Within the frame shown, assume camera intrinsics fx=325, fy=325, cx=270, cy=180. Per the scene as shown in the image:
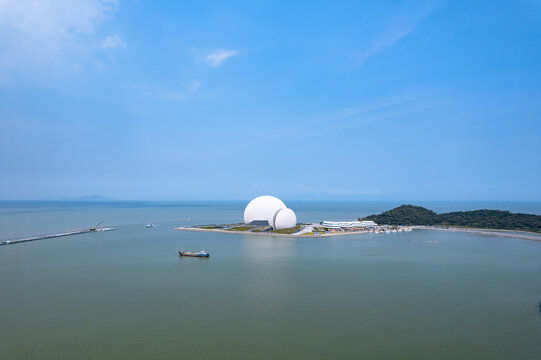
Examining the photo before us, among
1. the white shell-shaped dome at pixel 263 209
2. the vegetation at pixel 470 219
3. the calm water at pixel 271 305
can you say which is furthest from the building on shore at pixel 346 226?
the calm water at pixel 271 305

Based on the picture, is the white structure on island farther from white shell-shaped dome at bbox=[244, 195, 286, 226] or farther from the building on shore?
the building on shore

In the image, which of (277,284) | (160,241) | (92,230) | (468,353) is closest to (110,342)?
(277,284)

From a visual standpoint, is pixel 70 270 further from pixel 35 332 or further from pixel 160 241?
pixel 160 241

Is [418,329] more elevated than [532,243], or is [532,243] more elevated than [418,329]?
[532,243]

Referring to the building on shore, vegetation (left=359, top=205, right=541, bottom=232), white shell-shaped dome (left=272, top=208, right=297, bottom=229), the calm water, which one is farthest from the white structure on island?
vegetation (left=359, top=205, right=541, bottom=232)

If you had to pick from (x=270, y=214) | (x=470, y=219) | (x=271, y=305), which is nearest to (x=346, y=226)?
(x=270, y=214)
